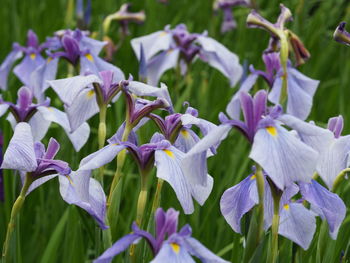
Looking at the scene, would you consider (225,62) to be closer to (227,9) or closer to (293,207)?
(227,9)

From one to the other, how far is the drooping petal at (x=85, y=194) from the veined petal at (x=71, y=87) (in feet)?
0.69

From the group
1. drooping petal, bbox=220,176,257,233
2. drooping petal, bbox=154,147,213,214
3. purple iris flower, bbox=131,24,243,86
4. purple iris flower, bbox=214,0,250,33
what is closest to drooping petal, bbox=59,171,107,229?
drooping petal, bbox=154,147,213,214

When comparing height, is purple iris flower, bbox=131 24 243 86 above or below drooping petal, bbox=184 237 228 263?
below

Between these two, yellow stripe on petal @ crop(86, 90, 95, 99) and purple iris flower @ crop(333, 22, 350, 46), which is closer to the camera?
purple iris flower @ crop(333, 22, 350, 46)

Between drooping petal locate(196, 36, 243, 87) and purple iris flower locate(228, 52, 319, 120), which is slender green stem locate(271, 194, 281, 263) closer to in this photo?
purple iris flower locate(228, 52, 319, 120)

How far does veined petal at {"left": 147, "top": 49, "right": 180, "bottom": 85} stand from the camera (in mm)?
2984

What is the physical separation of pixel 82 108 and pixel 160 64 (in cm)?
134

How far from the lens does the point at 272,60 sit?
2.49 meters

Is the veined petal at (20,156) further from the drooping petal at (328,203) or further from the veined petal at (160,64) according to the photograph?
the veined petal at (160,64)

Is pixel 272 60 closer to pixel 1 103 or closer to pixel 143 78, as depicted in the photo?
pixel 143 78

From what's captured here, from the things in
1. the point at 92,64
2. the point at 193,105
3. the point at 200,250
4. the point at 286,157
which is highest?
the point at 286,157

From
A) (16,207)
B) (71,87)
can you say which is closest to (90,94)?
(71,87)

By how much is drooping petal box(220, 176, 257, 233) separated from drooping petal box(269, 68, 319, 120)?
94 centimetres

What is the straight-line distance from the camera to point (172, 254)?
3.34ft
